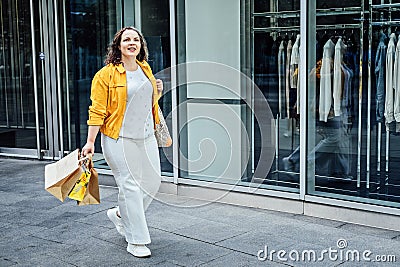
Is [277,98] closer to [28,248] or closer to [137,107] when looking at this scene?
[137,107]

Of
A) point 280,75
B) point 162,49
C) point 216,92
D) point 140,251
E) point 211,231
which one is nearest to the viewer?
point 140,251

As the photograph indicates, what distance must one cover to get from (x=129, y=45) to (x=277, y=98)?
2.46 metres

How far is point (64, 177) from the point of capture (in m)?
5.66

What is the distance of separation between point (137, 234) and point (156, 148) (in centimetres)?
78

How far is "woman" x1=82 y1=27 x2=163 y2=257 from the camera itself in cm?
577

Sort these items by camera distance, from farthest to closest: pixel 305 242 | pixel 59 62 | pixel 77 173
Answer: pixel 59 62 → pixel 305 242 → pixel 77 173

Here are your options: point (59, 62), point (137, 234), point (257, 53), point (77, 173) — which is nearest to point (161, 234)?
point (137, 234)

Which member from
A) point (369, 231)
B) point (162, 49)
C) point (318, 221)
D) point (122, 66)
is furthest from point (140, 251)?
point (162, 49)

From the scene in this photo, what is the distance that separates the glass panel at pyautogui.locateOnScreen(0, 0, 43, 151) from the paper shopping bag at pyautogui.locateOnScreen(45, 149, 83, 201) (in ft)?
17.6

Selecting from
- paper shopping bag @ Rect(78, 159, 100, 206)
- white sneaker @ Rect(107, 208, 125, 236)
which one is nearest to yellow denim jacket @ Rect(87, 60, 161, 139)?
paper shopping bag @ Rect(78, 159, 100, 206)

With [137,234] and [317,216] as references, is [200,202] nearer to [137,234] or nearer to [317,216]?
[317,216]

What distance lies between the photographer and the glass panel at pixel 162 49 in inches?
328

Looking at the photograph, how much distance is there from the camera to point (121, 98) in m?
5.77

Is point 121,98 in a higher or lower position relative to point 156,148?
higher
